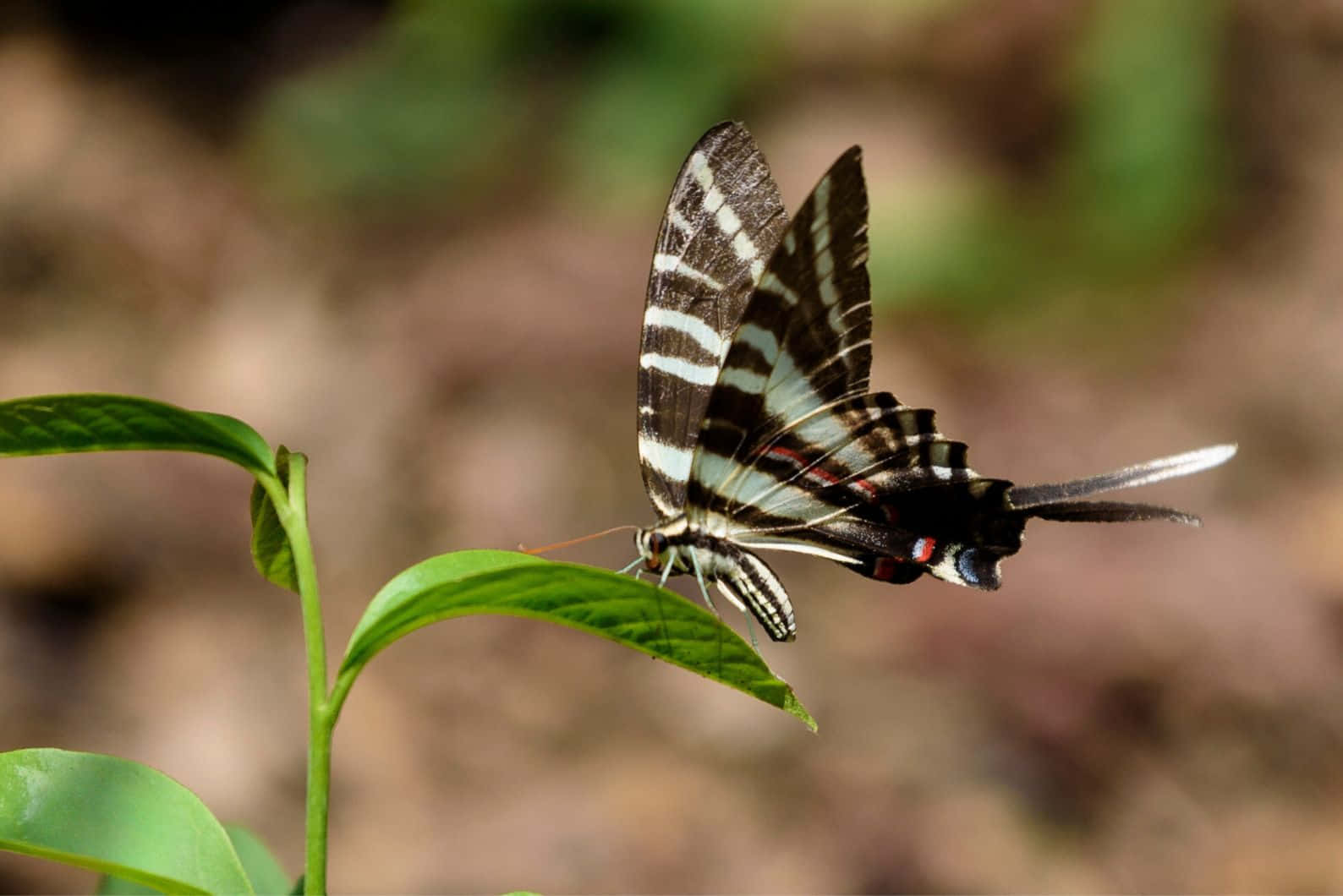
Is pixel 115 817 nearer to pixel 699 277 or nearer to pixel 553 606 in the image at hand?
pixel 553 606

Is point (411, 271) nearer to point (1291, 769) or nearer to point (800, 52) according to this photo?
point (800, 52)

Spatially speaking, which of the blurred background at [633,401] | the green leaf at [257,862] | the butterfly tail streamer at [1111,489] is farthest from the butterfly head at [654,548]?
the blurred background at [633,401]

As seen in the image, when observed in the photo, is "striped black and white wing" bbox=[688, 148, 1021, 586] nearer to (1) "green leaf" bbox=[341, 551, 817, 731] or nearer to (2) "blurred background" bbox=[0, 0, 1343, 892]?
(1) "green leaf" bbox=[341, 551, 817, 731]

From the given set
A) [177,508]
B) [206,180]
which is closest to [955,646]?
[177,508]

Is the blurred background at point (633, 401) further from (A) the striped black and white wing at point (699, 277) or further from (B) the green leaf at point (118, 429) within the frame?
(B) the green leaf at point (118, 429)

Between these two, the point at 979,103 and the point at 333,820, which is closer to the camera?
the point at 333,820

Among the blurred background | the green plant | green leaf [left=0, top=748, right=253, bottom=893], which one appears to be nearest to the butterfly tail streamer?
the green plant

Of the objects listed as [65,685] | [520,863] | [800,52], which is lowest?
[520,863]

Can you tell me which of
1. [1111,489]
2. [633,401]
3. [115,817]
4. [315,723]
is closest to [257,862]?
[115,817]
